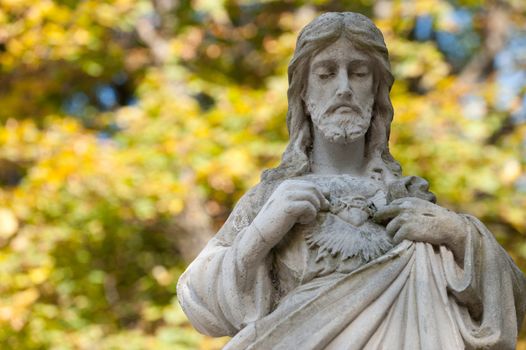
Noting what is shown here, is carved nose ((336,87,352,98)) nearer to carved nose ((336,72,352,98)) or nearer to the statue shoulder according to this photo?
carved nose ((336,72,352,98))

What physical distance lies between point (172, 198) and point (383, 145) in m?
6.32

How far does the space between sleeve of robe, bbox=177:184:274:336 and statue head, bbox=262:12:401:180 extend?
386mm

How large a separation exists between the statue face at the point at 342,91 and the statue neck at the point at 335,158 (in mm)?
107

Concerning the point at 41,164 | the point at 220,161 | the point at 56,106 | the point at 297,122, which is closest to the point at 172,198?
the point at 220,161

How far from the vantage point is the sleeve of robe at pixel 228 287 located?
17.2ft

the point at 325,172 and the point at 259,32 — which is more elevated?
the point at 259,32

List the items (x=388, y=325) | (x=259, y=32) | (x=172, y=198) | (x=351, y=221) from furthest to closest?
1. (x=259, y=32)
2. (x=172, y=198)
3. (x=351, y=221)
4. (x=388, y=325)

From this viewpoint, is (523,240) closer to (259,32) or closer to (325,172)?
(259,32)

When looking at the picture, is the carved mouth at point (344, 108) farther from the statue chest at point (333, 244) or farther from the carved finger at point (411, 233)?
the carved finger at point (411, 233)

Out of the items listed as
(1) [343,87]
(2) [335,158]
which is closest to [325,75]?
(1) [343,87]

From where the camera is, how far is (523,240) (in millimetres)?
12891

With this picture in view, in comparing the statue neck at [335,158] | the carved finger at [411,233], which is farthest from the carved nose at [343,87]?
the carved finger at [411,233]

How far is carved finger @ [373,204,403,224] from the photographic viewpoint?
17.5 ft

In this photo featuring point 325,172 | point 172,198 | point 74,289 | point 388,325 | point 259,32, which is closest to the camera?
point 388,325
